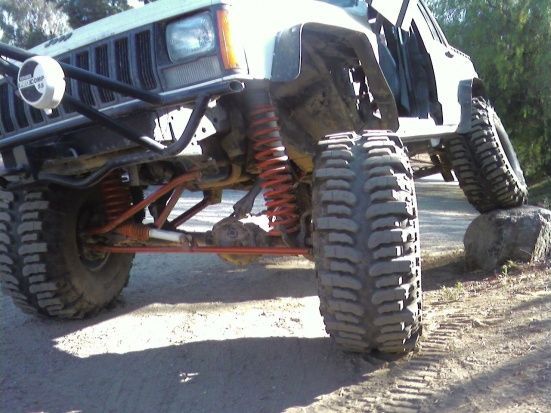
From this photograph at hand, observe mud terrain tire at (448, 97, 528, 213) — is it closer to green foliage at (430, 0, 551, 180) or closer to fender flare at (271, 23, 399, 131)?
fender flare at (271, 23, 399, 131)

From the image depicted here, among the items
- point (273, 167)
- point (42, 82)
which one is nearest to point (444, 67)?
point (273, 167)

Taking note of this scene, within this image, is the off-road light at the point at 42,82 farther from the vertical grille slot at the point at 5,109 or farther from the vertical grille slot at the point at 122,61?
the vertical grille slot at the point at 5,109

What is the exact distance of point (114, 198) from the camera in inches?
203

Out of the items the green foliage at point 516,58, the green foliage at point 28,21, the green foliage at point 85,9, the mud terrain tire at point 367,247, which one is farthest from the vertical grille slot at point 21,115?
the green foliage at point 28,21

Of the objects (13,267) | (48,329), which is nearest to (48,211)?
(13,267)

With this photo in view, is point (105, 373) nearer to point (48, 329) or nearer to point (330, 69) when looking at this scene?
point (48, 329)

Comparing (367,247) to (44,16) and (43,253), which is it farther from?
(44,16)

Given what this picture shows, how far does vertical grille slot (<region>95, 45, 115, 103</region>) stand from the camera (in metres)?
3.77

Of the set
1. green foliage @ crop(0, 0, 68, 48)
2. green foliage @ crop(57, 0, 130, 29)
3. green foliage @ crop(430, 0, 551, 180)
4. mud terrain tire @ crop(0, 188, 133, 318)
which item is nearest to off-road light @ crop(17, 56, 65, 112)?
mud terrain tire @ crop(0, 188, 133, 318)

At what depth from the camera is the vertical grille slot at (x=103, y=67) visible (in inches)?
148

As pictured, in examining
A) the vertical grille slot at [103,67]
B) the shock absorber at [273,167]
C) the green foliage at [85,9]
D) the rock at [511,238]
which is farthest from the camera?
the green foliage at [85,9]

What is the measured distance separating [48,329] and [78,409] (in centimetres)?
160

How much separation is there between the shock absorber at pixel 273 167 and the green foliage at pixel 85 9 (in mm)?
20927

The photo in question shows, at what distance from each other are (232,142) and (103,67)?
2.95ft
